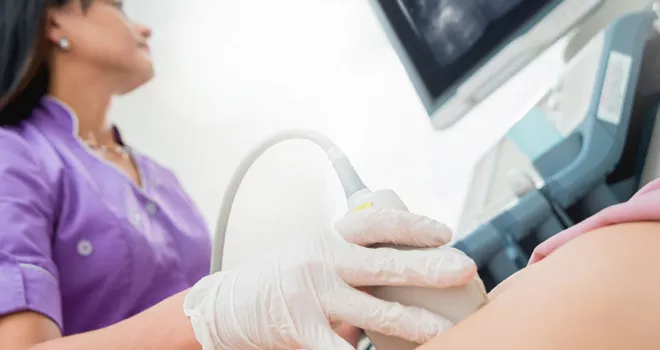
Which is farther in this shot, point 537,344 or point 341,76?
point 341,76

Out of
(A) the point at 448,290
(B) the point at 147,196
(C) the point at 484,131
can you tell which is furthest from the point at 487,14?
(B) the point at 147,196

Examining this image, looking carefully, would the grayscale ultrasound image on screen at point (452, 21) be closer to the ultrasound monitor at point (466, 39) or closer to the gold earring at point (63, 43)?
the ultrasound monitor at point (466, 39)

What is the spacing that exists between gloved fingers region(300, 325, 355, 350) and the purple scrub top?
44cm

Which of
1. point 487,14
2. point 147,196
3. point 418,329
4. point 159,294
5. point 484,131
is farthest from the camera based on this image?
point 484,131

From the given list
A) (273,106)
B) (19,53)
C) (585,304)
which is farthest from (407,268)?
(273,106)

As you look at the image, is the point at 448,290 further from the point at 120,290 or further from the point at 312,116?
the point at 312,116

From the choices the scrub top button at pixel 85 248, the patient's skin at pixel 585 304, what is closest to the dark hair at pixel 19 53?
the scrub top button at pixel 85 248

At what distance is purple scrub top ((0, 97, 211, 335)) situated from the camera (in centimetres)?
80

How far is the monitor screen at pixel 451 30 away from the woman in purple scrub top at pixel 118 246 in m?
0.48

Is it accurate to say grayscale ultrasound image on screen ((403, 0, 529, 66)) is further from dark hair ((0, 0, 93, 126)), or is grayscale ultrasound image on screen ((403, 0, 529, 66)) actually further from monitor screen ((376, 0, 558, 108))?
dark hair ((0, 0, 93, 126))

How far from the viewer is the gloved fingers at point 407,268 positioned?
48 centimetres

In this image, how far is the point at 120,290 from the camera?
100 cm

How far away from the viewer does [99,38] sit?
1223 millimetres

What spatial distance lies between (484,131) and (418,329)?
953 mm
